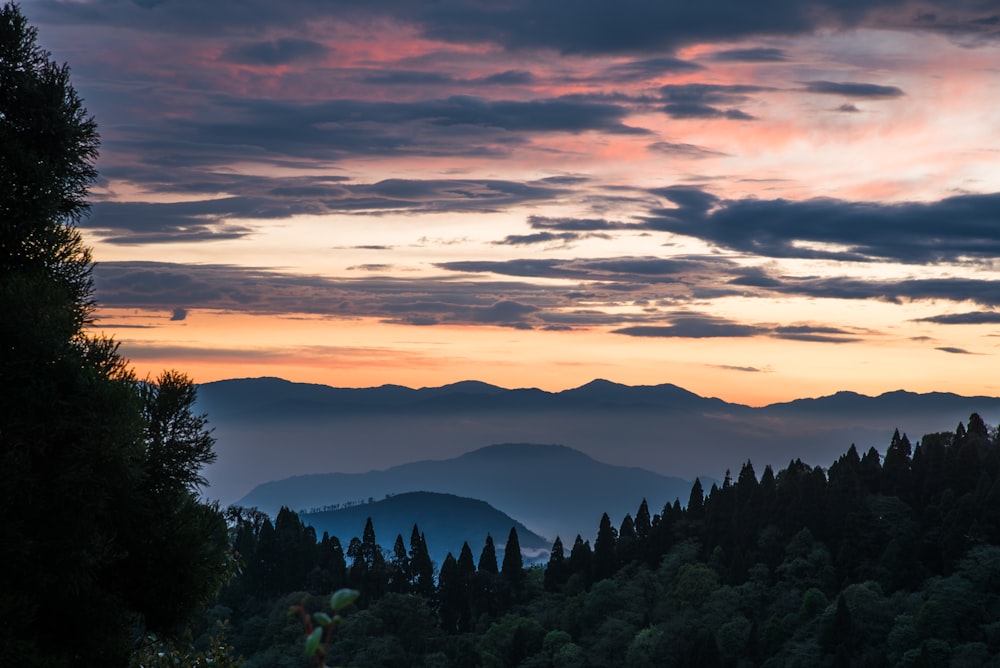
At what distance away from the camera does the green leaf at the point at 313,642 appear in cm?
490

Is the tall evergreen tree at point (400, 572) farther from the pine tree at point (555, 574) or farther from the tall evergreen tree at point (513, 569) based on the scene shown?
the pine tree at point (555, 574)

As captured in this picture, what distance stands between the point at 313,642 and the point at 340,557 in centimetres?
10314

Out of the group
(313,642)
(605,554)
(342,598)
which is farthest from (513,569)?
(313,642)

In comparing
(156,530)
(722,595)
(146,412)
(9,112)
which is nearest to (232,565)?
(156,530)

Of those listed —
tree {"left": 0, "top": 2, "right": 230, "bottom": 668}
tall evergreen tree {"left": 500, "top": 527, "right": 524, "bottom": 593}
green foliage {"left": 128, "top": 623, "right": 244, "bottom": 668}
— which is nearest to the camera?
tree {"left": 0, "top": 2, "right": 230, "bottom": 668}

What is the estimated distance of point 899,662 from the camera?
71.0 metres

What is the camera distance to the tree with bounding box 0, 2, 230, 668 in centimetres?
1159

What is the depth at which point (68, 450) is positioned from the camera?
38.6 feet

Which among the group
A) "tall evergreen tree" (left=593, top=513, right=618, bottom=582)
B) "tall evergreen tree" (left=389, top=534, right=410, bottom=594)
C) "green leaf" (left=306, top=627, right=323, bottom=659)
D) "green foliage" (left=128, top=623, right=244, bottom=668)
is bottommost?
"tall evergreen tree" (left=389, top=534, right=410, bottom=594)

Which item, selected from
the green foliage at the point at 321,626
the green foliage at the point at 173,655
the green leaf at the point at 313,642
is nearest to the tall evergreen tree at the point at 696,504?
the green foliage at the point at 173,655

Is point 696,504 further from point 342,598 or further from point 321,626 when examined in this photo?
point 342,598

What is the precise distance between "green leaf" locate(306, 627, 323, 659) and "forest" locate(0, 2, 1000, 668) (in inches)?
1.0

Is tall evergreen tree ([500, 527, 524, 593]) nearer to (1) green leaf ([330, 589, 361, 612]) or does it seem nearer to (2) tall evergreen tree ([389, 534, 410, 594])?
(2) tall evergreen tree ([389, 534, 410, 594])

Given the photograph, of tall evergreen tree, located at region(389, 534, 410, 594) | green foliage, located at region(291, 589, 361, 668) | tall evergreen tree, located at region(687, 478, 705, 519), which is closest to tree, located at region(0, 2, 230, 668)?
green foliage, located at region(291, 589, 361, 668)
